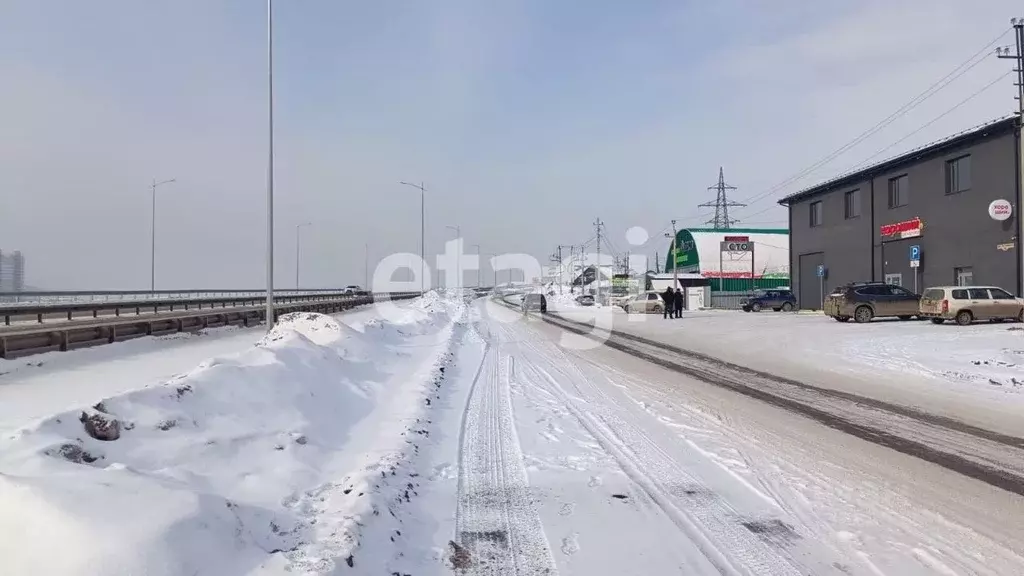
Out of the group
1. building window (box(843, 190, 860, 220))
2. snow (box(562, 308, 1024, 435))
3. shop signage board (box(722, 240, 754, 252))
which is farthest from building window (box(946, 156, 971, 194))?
shop signage board (box(722, 240, 754, 252))

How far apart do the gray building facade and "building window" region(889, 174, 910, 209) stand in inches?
2.1

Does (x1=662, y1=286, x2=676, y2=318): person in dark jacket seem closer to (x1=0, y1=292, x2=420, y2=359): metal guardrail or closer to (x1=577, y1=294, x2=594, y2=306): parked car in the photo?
(x1=0, y1=292, x2=420, y2=359): metal guardrail

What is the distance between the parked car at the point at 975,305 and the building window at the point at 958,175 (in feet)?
26.9

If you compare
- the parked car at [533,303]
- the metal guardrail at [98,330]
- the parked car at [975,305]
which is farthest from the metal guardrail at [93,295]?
the parked car at [975,305]

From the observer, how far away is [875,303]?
26.9 m

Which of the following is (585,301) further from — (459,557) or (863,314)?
(459,557)

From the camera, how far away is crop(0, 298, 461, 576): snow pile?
344cm

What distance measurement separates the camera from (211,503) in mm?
4152

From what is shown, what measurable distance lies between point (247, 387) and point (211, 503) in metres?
4.02

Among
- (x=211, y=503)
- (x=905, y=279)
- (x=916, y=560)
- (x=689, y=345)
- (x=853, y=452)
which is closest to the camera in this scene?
(x=211, y=503)

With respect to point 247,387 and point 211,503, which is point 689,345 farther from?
point 211,503

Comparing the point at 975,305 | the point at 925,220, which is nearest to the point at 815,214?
the point at 925,220

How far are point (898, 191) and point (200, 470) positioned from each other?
38579mm

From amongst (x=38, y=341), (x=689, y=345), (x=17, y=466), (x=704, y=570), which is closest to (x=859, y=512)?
(x=704, y=570)
